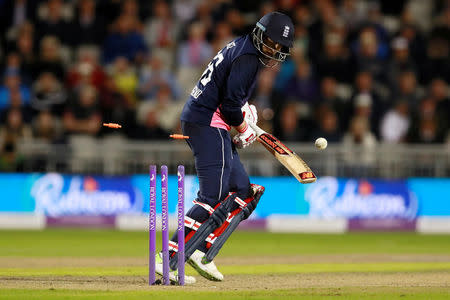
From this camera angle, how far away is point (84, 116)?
16.5 metres

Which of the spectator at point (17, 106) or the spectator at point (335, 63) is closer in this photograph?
the spectator at point (17, 106)

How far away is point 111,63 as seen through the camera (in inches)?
713

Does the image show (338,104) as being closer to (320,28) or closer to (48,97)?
(320,28)

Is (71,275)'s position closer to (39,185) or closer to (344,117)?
(39,185)

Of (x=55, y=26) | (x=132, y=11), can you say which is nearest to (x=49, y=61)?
(x=55, y=26)

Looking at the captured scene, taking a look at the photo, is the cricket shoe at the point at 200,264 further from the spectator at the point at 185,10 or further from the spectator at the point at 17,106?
the spectator at the point at 185,10

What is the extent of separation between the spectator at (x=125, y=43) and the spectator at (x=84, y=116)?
1732 millimetres

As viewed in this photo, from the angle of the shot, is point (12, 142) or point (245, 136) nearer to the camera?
point (245, 136)

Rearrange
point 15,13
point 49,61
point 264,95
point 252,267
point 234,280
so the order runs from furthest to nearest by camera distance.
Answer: point 15,13 → point 49,61 → point 264,95 → point 252,267 → point 234,280

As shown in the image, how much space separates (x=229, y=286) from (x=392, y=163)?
902 cm

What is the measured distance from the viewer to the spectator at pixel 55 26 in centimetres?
1800

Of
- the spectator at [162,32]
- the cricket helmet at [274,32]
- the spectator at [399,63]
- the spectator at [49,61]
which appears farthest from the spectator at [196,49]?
the cricket helmet at [274,32]

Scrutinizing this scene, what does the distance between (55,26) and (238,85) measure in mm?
10894

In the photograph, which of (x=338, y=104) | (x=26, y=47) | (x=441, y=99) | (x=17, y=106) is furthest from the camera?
(x=26, y=47)
